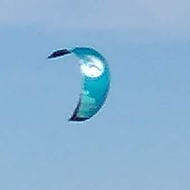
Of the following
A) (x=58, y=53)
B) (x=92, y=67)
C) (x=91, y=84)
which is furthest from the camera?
(x=92, y=67)

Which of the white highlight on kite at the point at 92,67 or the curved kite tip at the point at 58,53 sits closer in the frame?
the curved kite tip at the point at 58,53

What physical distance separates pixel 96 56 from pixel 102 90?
2446 mm

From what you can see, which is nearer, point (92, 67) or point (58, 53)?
point (58, 53)

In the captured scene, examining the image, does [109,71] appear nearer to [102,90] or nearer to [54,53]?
[102,90]

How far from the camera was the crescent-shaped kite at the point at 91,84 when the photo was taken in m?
41.5

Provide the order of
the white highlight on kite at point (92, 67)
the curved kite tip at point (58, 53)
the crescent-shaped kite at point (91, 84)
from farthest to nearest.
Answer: the white highlight on kite at point (92, 67) → the crescent-shaped kite at point (91, 84) → the curved kite tip at point (58, 53)

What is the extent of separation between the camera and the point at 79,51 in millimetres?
41719

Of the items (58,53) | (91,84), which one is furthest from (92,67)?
(58,53)

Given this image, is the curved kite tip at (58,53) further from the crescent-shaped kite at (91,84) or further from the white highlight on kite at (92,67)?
the white highlight on kite at (92,67)

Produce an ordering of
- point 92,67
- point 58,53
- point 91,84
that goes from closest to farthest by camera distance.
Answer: point 58,53 < point 91,84 < point 92,67

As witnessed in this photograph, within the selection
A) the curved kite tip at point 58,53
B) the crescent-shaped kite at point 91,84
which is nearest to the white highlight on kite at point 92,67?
the crescent-shaped kite at point 91,84

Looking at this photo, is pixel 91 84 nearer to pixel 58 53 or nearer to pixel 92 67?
pixel 92 67

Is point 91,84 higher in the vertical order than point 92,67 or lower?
lower

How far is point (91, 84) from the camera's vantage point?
139ft
